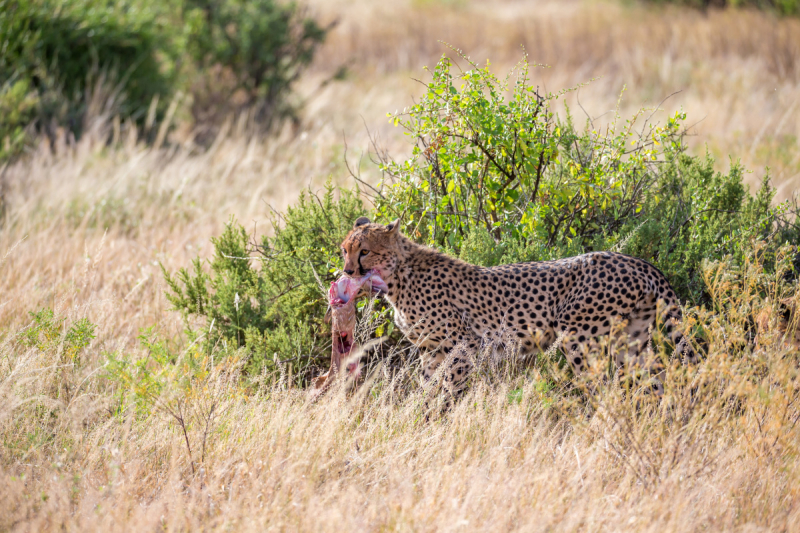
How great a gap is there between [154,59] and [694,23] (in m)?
11.4

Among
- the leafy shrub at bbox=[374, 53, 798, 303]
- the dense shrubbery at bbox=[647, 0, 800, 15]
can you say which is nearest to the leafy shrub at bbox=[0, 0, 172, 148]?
the leafy shrub at bbox=[374, 53, 798, 303]

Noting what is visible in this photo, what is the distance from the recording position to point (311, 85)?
522 inches

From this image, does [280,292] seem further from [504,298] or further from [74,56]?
[74,56]

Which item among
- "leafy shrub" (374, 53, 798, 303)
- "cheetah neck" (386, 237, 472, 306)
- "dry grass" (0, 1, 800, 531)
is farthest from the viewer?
"leafy shrub" (374, 53, 798, 303)

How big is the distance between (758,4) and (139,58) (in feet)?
44.6

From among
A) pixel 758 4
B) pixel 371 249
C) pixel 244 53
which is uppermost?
pixel 758 4

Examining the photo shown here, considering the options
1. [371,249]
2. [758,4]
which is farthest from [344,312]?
[758,4]

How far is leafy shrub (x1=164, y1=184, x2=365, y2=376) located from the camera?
4.37 m

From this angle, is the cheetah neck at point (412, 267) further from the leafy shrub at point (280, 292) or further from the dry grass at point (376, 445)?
the dry grass at point (376, 445)

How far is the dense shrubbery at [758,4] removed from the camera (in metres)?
15.3

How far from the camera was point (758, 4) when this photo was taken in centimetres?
1655

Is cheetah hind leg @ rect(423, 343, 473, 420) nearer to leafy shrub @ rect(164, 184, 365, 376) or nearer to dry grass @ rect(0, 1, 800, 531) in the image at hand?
dry grass @ rect(0, 1, 800, 531)

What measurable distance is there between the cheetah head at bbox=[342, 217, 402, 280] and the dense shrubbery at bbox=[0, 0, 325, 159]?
5.03m

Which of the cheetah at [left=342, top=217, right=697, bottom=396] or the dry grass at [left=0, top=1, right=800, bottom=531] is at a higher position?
the cheetah at [left=342, top=217, right=697, bottom=396]
